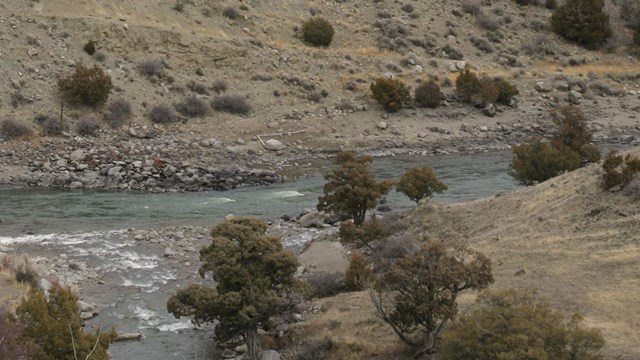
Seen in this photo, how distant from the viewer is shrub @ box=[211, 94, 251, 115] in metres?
52.6

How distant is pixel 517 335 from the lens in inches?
565

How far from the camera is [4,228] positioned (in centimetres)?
3309

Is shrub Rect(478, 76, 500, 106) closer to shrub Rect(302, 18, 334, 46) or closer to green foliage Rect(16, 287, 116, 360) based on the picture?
shrub Rect(302, 18, 334, 46)

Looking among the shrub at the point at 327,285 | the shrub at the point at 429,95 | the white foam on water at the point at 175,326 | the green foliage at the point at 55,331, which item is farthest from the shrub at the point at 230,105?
the green foliage at the point at 55,331

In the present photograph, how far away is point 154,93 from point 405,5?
85.5 ft

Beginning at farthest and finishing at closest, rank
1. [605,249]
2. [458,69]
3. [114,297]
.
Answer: [458,69]
[114,297]
[605,249]

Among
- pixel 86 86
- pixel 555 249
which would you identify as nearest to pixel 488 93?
pixel 86 86

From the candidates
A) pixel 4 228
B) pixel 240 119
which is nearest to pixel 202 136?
pixel 240 119

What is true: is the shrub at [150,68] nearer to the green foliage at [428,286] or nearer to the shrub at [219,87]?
the shrub at [219,87]

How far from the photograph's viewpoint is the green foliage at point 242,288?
1953 centimetres

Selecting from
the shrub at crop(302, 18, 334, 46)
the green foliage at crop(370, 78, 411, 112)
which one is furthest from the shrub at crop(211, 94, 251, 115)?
the shrub at crop(302, 18, 334, 46)

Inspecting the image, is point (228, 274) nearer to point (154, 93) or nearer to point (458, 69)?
point (154, 93)

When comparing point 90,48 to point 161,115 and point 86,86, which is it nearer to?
point 86,86

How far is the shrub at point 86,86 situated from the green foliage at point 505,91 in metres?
26.3
